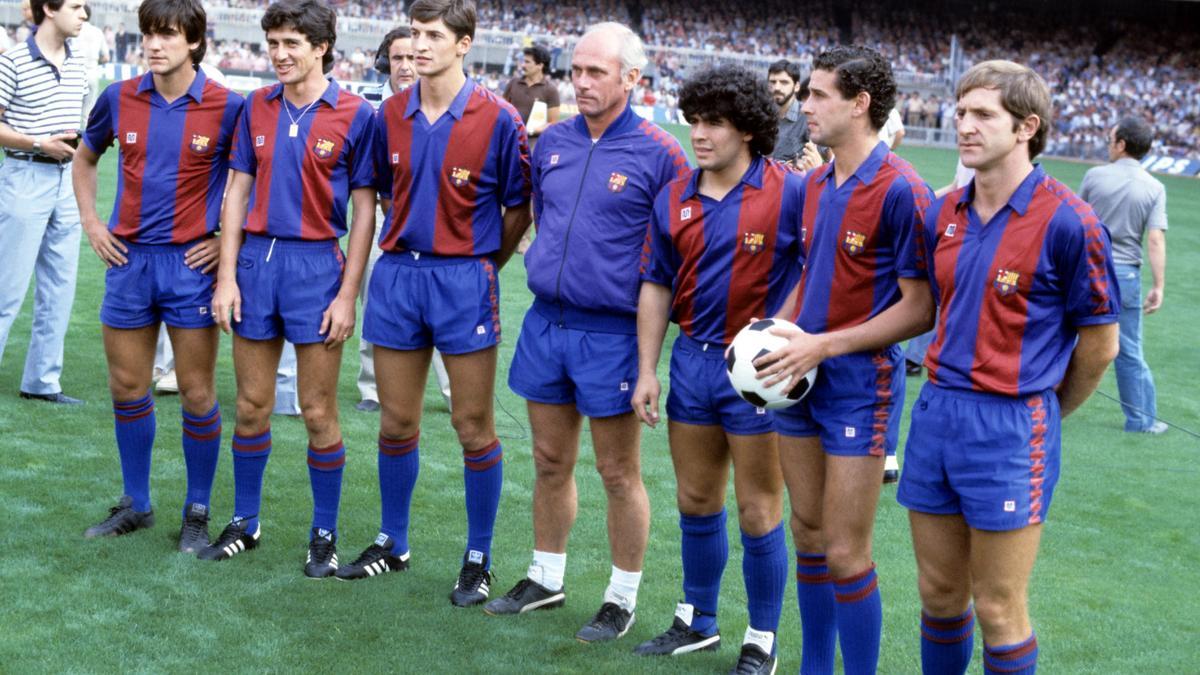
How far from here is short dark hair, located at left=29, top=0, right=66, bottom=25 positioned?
7094 millimetres

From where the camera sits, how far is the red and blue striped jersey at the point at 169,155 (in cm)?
558

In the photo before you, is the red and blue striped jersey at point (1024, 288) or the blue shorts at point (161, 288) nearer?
the red and blue striped jersey at point (1024, 288)

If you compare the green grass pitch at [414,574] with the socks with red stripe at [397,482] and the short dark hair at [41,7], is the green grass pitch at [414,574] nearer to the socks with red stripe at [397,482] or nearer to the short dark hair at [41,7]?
the socks with red stripe at [397,482]

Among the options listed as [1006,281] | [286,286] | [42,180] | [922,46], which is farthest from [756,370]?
[922,46]

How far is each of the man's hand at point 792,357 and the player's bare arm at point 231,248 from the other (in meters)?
2.31

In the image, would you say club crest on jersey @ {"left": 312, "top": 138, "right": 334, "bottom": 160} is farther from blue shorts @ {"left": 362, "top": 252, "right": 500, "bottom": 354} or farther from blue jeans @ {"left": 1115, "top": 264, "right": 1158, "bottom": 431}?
blue jeans @ {"left": 1115, "top": 264, "right": 1158, "bottom": 431}

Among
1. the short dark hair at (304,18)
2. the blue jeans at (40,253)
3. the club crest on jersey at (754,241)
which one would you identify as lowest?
the blue jeans at (40,253)

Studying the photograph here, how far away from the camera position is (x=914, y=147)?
35250mm

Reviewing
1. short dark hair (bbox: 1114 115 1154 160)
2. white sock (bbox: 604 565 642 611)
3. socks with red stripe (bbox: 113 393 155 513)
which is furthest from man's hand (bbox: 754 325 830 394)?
short dark hair (bbox: 1114 115 1154 160)

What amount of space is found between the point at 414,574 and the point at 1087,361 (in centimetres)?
297

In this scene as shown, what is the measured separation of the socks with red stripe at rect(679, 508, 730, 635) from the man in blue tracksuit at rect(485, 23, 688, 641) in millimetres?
233

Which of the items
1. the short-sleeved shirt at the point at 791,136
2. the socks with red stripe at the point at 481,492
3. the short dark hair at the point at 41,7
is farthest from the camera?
the short-sleeved shirt at the point at 791,136

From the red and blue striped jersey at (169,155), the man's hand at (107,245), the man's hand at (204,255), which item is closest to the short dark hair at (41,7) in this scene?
the red and blue striped jersey at (169,155)

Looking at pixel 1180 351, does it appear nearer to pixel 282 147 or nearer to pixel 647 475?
pixel 647 475
